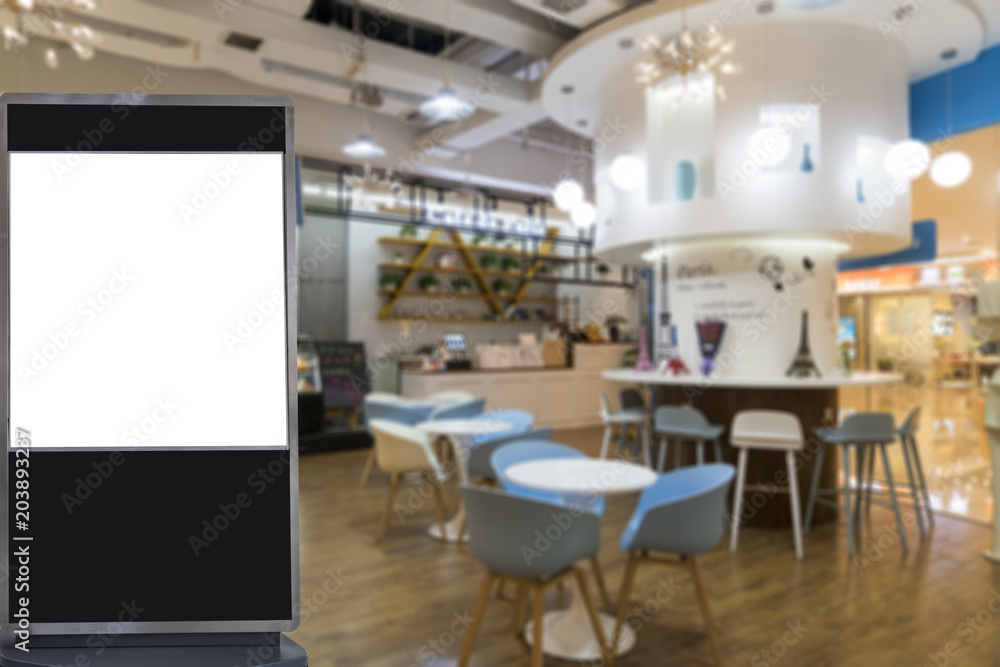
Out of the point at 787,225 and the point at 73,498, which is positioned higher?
the point at 787,225

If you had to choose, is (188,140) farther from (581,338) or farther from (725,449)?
(581,338)

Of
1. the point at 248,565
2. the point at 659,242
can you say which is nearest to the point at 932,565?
the point at 659,242

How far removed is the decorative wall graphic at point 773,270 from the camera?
5344 millimetres

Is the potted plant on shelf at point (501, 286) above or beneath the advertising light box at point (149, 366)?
above

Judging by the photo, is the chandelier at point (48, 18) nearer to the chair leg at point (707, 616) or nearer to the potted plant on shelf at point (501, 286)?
the chair leg at point (707, 616)

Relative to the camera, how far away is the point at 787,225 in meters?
4.80

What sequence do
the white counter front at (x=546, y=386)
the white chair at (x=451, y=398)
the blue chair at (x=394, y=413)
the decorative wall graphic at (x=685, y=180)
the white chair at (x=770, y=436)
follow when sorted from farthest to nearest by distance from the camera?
the white counter front at (x=546, y=386), the white chair at (x=451, y=398), the blue chair at (x=394, y=413), the decorative wall graphic at (x=685, y=180), the white chair at (x=770, y=436)

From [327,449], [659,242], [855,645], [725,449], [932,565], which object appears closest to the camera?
[855,645]

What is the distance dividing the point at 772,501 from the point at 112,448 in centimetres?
504

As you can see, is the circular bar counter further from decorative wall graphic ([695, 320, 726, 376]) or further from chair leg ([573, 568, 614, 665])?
chair leg ([573, 568, 614, 665])

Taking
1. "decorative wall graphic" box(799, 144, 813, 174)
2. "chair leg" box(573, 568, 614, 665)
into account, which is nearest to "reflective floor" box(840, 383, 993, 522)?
"decorative wall graphic" box(799, 144, 813, 174)

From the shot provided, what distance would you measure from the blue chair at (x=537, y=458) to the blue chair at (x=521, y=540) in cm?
47

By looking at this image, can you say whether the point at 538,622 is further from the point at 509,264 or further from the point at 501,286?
the point at 509,264

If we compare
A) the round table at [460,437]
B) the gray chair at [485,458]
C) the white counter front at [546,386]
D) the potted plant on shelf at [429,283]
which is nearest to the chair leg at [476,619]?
the gray chair at [485,458]
